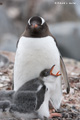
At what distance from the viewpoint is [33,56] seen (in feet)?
8.51

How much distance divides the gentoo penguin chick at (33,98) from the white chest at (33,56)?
3.7 inches

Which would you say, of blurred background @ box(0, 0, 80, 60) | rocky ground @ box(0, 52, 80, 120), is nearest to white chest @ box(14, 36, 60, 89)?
rocky ground @ box(0, 52, 80, 120)

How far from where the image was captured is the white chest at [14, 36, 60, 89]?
8.50 feet

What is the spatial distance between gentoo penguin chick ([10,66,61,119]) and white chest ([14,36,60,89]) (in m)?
0.09

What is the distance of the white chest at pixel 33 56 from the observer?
259 cm

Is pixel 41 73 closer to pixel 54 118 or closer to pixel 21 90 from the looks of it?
pixel 21 90

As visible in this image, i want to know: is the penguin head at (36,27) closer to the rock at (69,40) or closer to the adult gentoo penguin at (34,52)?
the adult gentoo penguin at (34,52)

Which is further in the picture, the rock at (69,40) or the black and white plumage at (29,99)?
the rock at (69,40)

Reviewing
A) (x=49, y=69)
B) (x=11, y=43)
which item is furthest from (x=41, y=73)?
(x=11, y=43)

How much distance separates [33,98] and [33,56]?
45 centimetres

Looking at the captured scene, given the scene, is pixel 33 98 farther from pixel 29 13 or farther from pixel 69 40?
pixel 29 13

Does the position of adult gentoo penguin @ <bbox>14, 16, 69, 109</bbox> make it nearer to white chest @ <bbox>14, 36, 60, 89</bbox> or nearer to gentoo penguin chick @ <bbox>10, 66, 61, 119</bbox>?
white chest @ <bbox>14, 36, 60, 89</bbox>

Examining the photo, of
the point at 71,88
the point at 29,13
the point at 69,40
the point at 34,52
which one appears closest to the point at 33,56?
the point at 34,52

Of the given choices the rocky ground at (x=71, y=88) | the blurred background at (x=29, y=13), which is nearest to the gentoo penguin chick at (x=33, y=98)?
the rocky ground at (x=71, y=88)
